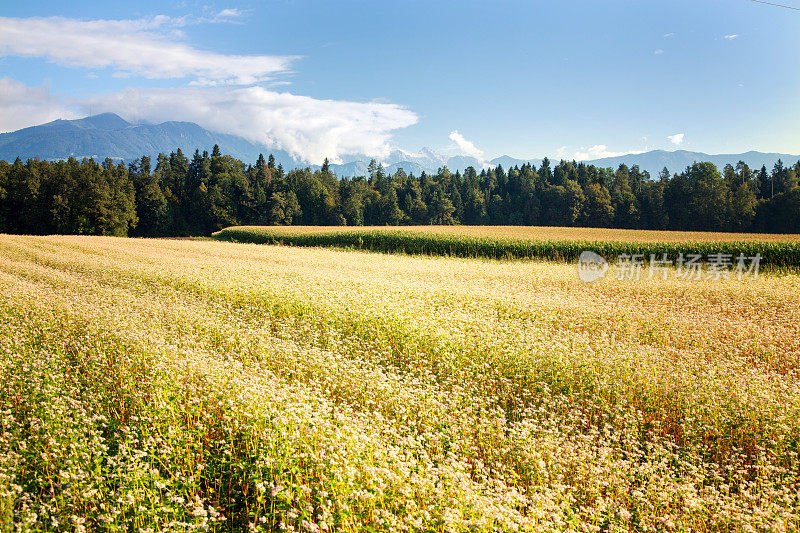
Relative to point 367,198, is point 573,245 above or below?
below

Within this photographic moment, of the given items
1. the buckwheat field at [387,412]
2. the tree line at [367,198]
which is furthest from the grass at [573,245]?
the tree line at [367,198]

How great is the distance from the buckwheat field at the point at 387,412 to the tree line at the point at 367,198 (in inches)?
2696

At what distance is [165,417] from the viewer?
539cm

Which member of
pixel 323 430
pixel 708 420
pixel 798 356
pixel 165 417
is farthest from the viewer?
pixel 798 356

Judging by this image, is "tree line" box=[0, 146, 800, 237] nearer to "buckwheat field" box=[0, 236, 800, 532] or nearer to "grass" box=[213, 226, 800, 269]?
"grass" box=[213, 226, 800, 269]

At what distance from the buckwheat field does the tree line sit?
68481 millimetres

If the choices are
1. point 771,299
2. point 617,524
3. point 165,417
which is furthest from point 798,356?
point 165,417

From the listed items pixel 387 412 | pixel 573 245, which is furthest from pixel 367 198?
pixel 387 412

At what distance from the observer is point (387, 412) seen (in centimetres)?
645

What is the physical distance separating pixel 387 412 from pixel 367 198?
306 feet

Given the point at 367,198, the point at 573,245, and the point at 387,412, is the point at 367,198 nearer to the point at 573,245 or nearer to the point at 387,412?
the point at 573,245

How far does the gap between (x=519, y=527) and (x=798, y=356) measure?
9.48 meters

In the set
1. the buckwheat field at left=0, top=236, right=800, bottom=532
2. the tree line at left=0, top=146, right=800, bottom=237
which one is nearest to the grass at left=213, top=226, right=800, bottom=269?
the buckwheat field at left=0, top=236, right=800, bottom=532

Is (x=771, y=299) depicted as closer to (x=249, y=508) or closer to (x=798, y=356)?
(x=798, y=356)
